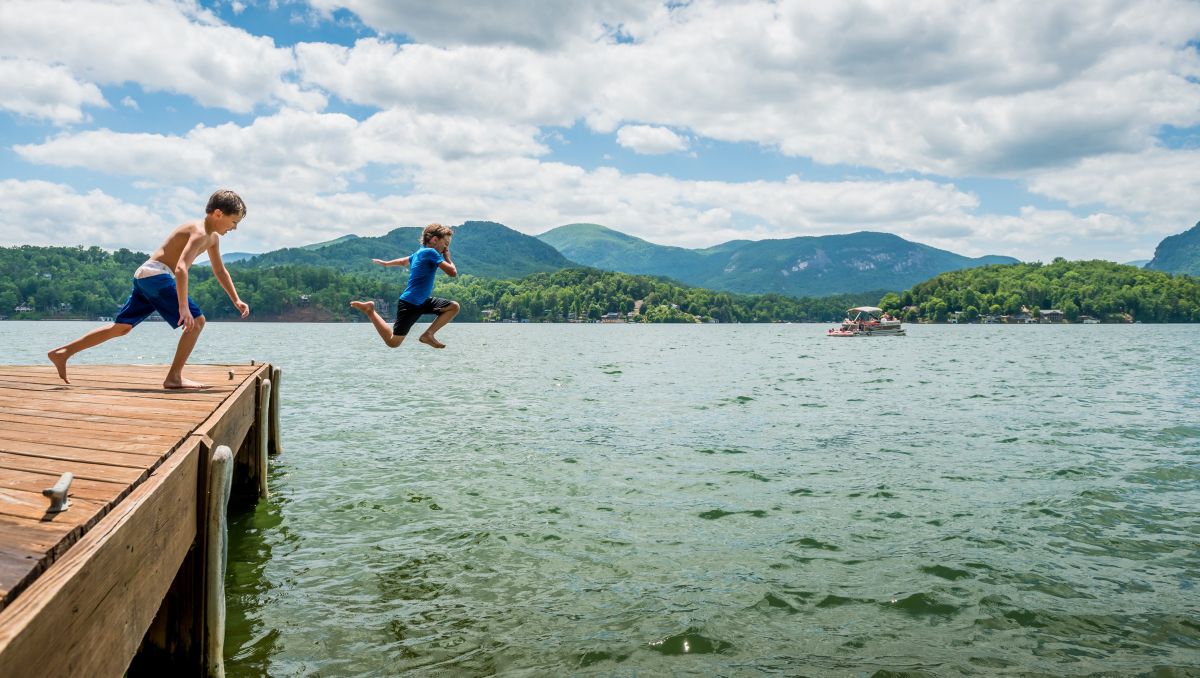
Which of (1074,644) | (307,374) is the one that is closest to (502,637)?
(1074,644)

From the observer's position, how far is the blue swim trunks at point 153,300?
9.98m

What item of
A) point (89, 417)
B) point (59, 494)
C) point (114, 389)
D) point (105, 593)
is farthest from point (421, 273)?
point (105, 593)

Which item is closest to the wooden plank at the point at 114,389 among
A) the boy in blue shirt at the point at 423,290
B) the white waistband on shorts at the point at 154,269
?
the white waistband on shorts at the point at 154,269

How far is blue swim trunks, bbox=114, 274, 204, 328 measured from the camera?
9.98 meters

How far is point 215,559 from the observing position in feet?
21.4

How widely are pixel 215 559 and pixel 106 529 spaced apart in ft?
9.61

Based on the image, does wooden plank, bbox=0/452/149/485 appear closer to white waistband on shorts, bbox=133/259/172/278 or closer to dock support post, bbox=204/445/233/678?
dock support post, bbox=204/445/233/678

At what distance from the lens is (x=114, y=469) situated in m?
5.18

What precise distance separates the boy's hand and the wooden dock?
0.97m

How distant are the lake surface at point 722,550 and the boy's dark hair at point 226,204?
479 centimetres

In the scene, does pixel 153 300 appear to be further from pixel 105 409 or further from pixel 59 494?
pixel 59 494

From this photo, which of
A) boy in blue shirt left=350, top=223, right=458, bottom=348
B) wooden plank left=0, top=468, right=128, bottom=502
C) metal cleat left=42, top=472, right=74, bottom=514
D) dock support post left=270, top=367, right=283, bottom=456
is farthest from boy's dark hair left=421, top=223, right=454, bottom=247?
dock support post left=270, top=367, right=283, bottom=456

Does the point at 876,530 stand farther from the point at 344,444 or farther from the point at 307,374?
the point at 307,374

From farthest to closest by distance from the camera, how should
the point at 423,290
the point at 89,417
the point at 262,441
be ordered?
the point at 262,441
the point at 423,290
the point at 89,417
